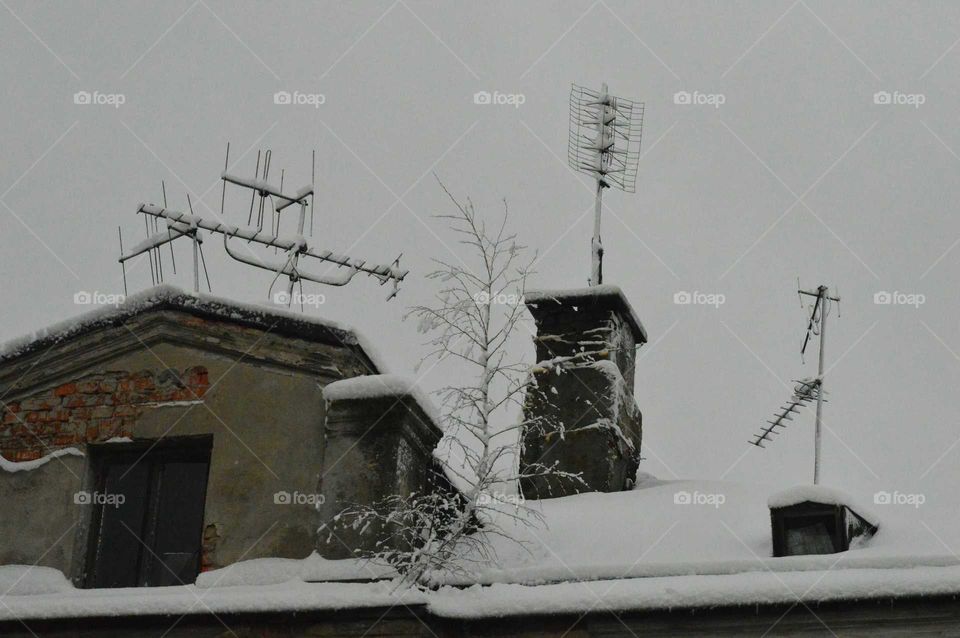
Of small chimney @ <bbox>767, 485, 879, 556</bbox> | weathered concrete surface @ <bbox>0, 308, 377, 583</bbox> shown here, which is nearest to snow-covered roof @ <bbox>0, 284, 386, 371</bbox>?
weathered concrete surface @ <bbox>0, 308, 377, 583</bbox>

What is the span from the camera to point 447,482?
30.1 ft

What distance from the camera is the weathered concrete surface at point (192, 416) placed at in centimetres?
→ 843

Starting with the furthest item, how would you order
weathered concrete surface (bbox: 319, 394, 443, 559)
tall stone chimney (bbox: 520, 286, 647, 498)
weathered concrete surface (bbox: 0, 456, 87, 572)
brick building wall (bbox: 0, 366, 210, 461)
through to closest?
tall stone chimney (bbox: 520, 286, 647, 498) < brick building wall (bbox: 0, 366, 210, 461) < weathered concrete surface (bbox: 0, 456, 87, 572) < weathered concrete surface (bbox: 319, 394, 443, 559)

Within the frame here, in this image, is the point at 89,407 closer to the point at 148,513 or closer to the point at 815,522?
the point at 148,513

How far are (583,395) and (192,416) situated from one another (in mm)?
3435

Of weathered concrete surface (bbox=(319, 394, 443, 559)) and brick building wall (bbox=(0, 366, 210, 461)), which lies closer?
weathered concrete surface (bbox=(319, 394, 443, 559))

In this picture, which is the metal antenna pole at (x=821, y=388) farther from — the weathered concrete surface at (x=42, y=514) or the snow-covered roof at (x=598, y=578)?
the weathered concrete surface at (x=42, y=514)

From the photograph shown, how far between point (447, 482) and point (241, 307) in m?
1.98

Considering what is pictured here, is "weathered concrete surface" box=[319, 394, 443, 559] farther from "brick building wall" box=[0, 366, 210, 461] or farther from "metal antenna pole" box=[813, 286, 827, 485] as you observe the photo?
"metal antenna pole" box=[813, 286, 827, 485]

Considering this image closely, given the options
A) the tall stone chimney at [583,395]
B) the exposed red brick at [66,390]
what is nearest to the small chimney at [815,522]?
the tall stone chimney at [583,395]

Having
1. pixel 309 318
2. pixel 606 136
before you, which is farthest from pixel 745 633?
pixel 606 136

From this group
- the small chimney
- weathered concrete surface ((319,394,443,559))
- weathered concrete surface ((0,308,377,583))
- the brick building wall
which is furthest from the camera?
the brick building wall

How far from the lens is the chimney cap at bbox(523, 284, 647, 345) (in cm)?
1106

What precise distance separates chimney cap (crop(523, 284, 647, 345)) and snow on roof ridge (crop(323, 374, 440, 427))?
2.84m
